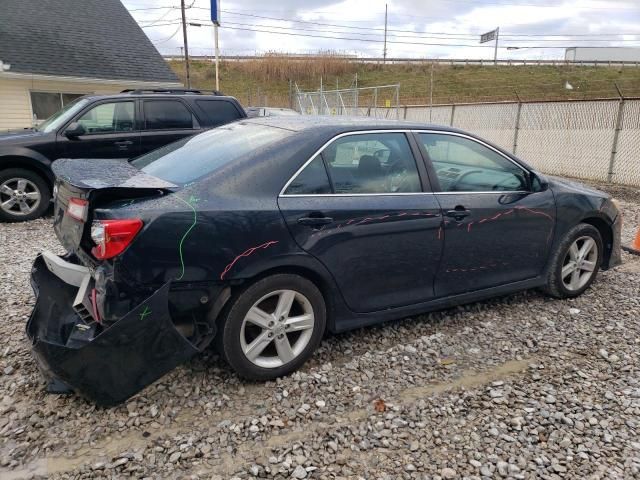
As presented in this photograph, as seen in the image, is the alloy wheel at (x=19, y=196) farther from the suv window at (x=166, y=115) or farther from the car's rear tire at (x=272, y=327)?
the car's rear tire at (x=272, y=327)

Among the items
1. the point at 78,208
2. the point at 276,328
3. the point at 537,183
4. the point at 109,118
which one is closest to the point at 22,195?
the point at 109,118

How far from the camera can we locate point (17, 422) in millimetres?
2742

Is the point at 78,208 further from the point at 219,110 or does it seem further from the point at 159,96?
the point at 219,110

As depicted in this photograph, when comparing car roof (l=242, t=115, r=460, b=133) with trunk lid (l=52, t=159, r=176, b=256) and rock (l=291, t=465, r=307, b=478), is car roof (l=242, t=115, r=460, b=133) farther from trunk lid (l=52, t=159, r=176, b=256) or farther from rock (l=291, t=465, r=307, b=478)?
rock (l=291, t=465, r=307, b=478)

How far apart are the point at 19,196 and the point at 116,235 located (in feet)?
19.5

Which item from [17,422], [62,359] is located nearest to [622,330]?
[62,359]

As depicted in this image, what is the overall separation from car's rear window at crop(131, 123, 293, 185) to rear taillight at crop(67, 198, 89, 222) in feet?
1.73

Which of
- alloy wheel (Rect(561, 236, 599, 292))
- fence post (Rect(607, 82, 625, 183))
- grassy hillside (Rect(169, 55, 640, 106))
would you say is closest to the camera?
alloy wheel (Rect(561, 236, 599, 292))

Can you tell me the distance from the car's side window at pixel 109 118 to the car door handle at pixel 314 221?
19.4ft

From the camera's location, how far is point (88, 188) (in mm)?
2701

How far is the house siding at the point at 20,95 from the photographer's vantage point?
14.4 meters

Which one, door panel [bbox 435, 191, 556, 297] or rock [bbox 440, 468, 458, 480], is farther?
door panel [bbox 435, 191, 556, 297]

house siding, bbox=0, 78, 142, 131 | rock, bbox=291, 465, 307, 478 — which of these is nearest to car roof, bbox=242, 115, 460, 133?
rock, bbox=291, 465, 307, 478

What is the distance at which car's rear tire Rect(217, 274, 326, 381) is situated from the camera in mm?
2959
